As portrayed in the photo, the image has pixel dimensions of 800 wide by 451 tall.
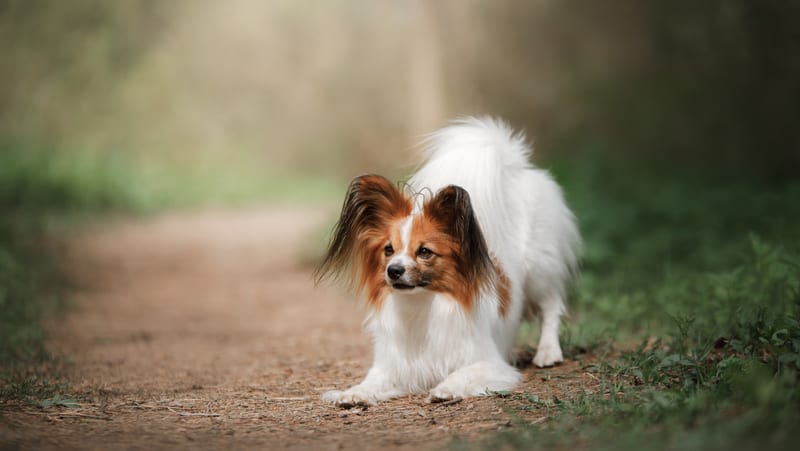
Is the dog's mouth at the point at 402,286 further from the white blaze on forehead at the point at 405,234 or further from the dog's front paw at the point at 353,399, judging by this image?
the dog's front paw at the point at 353,399

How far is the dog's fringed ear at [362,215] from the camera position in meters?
4.34

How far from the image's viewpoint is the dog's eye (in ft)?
13.9

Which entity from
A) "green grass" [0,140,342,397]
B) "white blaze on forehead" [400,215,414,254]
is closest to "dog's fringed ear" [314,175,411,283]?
"white blaze on forehead" [400,215,414,254]

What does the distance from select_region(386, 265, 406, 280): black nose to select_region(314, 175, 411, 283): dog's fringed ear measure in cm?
39

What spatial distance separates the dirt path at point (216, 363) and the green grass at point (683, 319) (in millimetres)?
422

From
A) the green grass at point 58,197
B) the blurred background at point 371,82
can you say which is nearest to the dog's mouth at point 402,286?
the blurred background at point 371,82

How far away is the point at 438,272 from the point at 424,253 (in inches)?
5.4

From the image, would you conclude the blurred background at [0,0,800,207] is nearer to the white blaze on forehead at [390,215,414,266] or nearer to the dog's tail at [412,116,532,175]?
the dog's tail at [412,116,532,175]

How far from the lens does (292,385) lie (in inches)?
195

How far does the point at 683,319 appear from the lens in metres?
4.52

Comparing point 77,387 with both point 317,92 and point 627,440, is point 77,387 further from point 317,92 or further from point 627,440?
point 317,92

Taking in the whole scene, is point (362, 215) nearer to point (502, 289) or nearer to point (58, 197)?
point (502, 289)

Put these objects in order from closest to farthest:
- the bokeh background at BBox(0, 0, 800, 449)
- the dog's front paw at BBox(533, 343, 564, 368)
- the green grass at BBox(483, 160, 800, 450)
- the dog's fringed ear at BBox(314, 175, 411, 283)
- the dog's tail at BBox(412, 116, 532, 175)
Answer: the green grass at BBox(483, 160, 800, 450) < the dog's fringed ear at BBox(314, 175, 411, 283) < the bokeh background at BBox(0, 0, 800, 449) < the dog's tail at BBox(412, 116, 532, 175) < the dog's front paw at BBox(533, 343, 564, 368)

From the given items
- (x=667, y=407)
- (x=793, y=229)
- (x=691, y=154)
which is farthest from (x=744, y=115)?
(x=667, y=407)
